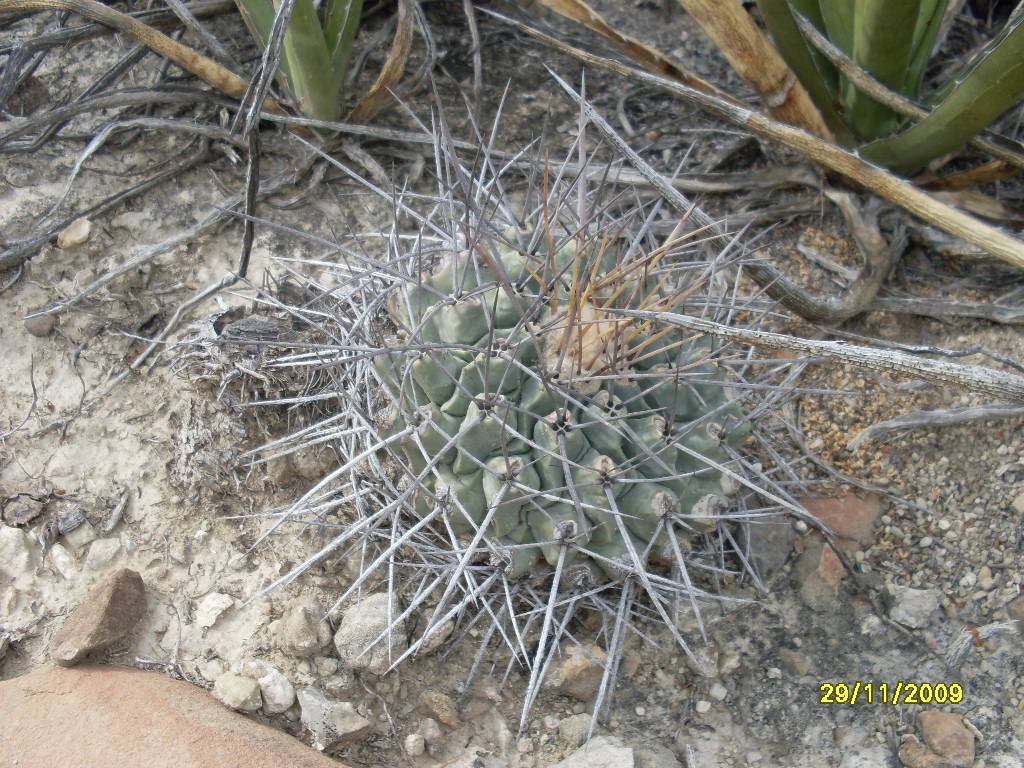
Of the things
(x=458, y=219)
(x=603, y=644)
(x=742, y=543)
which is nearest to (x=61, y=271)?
(x=458, y=219)

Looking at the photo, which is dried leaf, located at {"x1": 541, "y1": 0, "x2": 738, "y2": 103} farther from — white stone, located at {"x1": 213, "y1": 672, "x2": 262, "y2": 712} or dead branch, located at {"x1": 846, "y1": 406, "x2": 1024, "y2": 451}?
white stone, located at {"x1": 213, "y1": 672, "x2": 262, "y2": 712}

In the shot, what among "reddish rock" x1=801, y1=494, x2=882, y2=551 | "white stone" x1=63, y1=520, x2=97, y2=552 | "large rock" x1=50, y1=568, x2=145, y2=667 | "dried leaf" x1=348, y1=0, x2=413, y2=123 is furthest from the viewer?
"dried leaf" x1=348, y1=0, x2=413, y2=123

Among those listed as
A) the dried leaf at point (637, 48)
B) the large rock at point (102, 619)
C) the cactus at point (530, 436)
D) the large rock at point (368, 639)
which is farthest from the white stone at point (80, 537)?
the dried leaf at point (637, 48)

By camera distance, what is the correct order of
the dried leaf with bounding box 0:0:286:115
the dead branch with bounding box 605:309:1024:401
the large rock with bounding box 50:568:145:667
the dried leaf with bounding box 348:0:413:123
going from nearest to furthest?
the dead branch with bounding box 605:309:1024:401 → the large rock with bounding box 50:568:145:667 → the dried leaf with bounding box 0:0:286:115 → the dried leaf with bounding box 348:0:413:123

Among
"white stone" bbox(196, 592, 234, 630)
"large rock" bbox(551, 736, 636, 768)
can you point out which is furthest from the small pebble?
"large rock" bbox(551, 736, 636, 768)

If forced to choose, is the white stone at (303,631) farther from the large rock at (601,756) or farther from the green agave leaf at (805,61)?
the green agave leaf at (805,61)

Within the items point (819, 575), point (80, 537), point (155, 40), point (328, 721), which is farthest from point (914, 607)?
point (155, 40)
